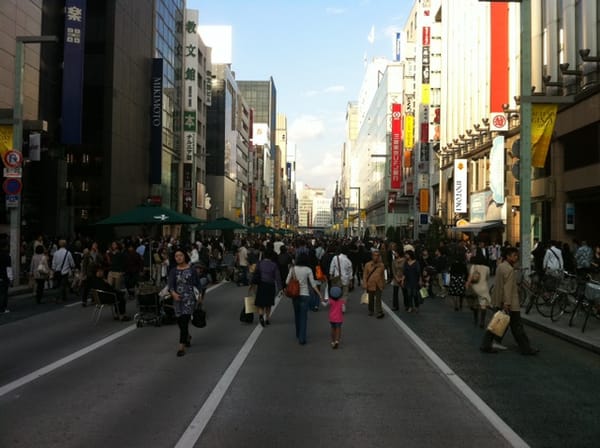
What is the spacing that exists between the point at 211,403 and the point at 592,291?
28.8 feet

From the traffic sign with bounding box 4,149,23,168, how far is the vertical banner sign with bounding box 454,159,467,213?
3119cm

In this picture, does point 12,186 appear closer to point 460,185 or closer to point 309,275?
point 309,275

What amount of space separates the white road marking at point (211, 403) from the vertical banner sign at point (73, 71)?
2647 cm

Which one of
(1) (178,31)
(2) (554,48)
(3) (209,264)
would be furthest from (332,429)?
(1) (178,31)

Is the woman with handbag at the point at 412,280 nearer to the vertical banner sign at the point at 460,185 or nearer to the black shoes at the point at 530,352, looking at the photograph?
the black shoes at the point at 530,352

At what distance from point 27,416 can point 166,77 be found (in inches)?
1881

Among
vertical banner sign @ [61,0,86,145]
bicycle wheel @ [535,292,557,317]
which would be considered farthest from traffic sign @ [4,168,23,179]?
bicycle wheel @ [535,292,557,317]

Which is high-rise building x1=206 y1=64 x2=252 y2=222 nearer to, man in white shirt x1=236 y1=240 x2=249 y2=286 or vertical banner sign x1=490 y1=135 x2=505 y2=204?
vertical banner sign x1=490 y1=135 x2=505 y2=204

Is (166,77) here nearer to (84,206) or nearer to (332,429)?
(84,206)

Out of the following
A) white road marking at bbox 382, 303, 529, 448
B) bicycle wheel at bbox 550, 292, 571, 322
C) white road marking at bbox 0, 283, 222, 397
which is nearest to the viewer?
white road marking at bbox 382, 303, 529, 448

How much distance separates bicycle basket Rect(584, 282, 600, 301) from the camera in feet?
38.4

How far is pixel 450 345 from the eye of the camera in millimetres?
10477

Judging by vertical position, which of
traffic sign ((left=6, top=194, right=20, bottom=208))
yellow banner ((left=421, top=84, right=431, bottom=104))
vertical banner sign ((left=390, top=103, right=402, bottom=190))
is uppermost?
yellow banner ((left=421, top=84, right=431, bottom=104))

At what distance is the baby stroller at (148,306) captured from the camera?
12.7m
